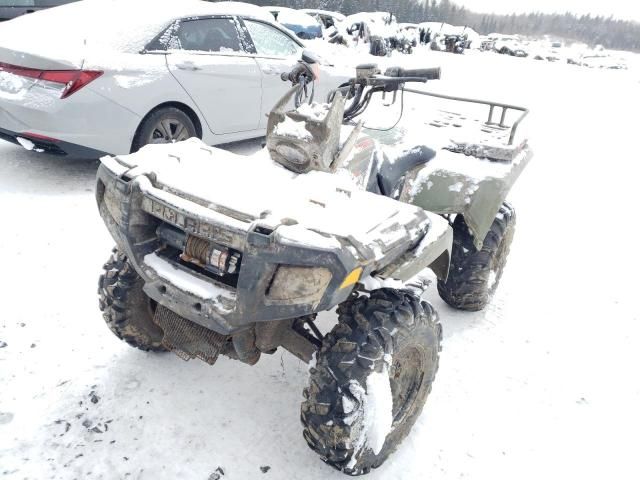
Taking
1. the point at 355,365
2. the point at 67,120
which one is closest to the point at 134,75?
the point at 67,120

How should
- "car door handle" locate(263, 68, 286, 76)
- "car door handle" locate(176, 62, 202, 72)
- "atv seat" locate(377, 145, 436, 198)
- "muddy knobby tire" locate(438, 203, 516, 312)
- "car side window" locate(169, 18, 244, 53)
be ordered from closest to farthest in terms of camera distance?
"atv seat" locate(377, 145, 436, 198)
"muddy knobby tire" locate(438, 203, 516, 312)
"car door handle" locate(176, 62, 202, 72)
"car side window" locate(169, 18, 244, 53)
"car door handle" locate(263, 68, 286, 76)

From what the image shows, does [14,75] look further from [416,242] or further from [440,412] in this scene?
[440,412]

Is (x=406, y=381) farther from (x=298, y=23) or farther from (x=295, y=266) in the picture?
(x=298, y=23)

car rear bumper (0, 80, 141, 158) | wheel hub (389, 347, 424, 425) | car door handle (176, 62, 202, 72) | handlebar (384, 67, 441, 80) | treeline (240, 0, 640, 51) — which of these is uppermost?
handlebar (384, 67, 441, 80)

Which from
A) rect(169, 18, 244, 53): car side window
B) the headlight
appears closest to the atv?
the headlight

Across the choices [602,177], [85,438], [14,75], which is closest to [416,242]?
[85,438]

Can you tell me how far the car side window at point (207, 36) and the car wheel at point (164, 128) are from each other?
651 mm

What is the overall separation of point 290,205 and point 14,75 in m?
3.60

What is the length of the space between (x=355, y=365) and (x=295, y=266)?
490mm

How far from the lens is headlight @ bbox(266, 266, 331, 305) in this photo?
5.57ft

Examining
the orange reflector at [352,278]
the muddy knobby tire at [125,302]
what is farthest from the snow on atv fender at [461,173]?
the muddy knobby tire at [125,302]

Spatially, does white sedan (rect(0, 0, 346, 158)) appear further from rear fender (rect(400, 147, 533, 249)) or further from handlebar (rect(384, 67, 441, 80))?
rear fender (rect(400, 147, 533, 249))

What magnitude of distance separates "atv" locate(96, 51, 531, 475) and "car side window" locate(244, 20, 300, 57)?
11.9ft

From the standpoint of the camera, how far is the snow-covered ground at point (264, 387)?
2.25m
